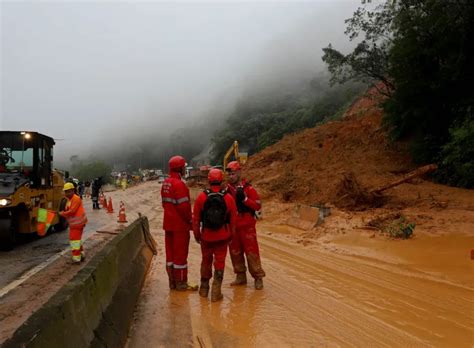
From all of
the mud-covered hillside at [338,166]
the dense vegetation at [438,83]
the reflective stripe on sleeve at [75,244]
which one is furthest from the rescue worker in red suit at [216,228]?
the dense vegetation at [438,83]

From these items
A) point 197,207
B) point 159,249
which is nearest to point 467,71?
point 159,249

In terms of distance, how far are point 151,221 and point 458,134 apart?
13138 millimetres

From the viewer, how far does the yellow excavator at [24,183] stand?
33.4 feet

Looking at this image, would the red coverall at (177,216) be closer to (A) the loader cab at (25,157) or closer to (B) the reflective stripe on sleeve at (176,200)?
(B) the reflective stripe on sleeve at (176,200)

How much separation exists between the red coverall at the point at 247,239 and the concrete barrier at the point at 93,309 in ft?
5.39

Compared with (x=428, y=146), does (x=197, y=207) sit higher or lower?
lower

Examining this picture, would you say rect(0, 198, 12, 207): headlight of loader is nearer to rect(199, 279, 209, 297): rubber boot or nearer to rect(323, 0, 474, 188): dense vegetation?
rect(199, 279, 209, 297): rubber boot

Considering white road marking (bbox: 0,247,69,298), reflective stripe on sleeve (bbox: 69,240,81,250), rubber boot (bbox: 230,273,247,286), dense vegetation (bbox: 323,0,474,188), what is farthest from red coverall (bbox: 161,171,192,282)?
dense vegetation (bbox: 323,0,474,188)

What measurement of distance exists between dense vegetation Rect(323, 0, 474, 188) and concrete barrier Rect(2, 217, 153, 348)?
13643 millimetres

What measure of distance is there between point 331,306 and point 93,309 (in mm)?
3454

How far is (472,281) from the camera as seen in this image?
7.07m

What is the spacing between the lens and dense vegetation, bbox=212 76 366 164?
79062mm

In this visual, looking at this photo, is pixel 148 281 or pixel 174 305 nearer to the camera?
pixel 174 305

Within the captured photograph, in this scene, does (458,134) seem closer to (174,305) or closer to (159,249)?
(159,249)
